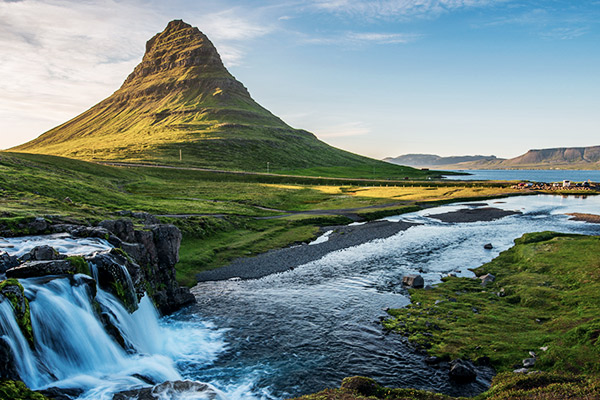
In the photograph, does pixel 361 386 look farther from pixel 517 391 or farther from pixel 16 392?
pixel 16 392

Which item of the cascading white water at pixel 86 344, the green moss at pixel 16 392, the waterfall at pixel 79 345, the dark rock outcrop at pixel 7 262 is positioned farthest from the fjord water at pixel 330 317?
the dark rock outcrop at pixel 7 262

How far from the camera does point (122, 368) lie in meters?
20.6

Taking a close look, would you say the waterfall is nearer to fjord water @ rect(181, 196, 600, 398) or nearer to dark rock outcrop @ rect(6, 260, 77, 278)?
dark rock outcrop @ rect(6, 260, 77, 278)

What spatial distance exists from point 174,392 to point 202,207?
6045 centimetres

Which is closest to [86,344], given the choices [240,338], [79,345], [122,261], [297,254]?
[79,345]

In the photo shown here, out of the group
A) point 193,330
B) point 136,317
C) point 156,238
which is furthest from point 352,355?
point 156,238

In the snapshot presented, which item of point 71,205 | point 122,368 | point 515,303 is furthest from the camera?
point 71,205

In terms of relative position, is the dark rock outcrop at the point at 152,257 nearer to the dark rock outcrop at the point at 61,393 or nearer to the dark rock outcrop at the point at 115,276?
the dark rock outcrop at the point at 115,276

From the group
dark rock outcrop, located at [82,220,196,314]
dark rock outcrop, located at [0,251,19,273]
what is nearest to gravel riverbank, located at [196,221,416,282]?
dark rock outcrop, located at [82,220,196,314]

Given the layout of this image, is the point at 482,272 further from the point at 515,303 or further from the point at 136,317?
the point at 136,317

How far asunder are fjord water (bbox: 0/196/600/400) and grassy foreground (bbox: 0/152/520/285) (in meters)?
11.4

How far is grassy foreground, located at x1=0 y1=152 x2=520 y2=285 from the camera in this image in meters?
44.8

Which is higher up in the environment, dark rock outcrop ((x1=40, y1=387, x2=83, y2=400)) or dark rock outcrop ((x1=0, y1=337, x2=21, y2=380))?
dark rock outcrop ((x1=0, y1=337, x2=21, y2=380))

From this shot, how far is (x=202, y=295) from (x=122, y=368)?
16002 mm
